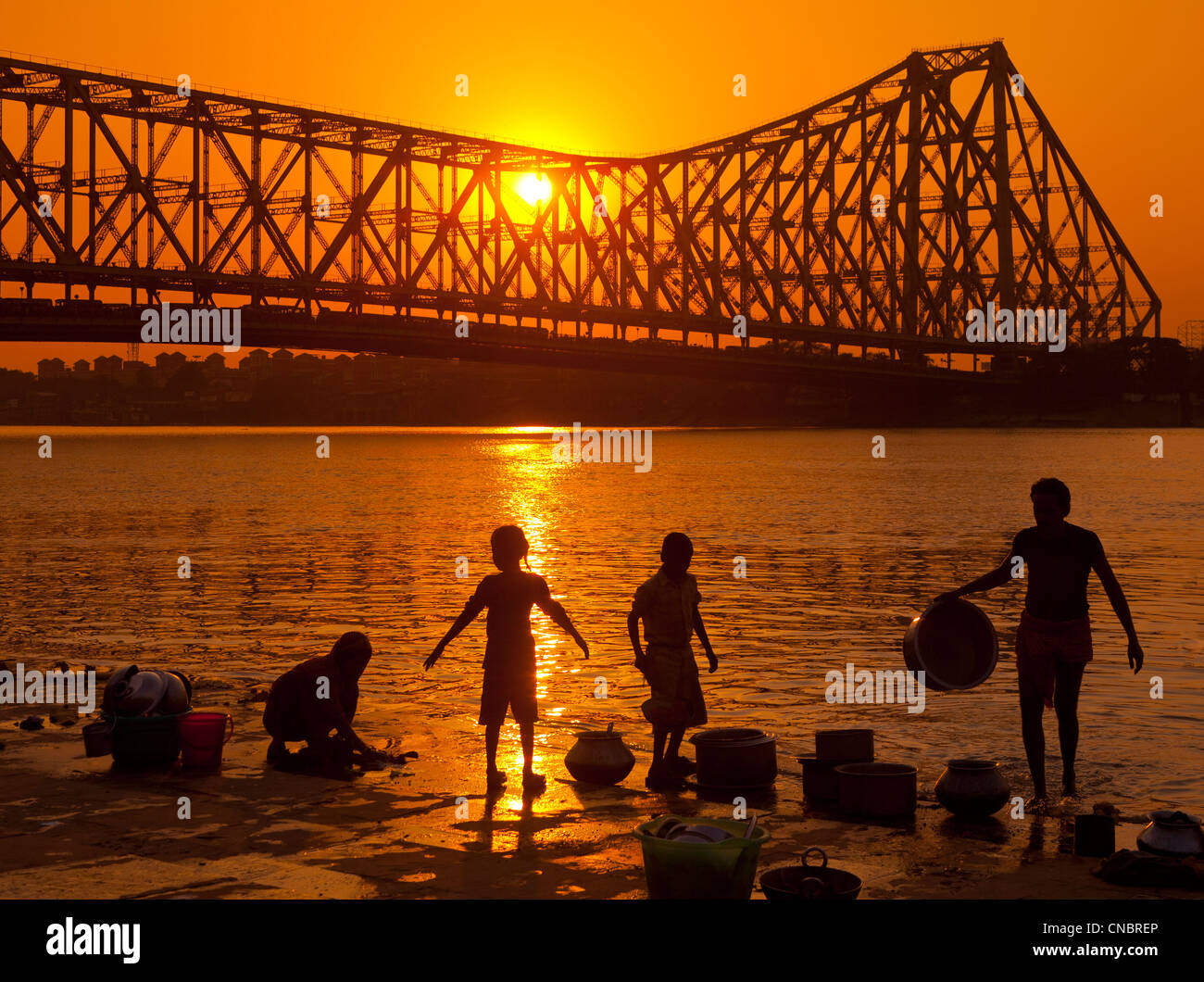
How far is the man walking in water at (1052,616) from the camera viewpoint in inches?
340

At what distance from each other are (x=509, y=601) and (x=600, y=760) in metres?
1.07

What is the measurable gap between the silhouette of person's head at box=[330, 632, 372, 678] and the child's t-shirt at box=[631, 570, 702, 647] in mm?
1694

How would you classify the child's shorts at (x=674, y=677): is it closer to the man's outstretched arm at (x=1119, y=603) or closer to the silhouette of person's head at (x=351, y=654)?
the silhouette of person's head at (x=351, y=654)

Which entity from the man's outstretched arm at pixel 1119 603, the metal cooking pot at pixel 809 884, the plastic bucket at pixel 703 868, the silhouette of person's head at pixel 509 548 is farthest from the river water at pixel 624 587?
the plastic bucket at pixel 703 868

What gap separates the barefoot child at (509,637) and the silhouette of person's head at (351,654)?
481 mm

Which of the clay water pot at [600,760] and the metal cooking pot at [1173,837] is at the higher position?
the clay water pot at [600,760]

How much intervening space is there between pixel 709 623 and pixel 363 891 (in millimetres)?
10535

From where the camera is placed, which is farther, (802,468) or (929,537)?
(802,468)

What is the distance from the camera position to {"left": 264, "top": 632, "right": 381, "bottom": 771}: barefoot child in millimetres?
9414

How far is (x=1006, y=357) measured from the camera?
443 feet

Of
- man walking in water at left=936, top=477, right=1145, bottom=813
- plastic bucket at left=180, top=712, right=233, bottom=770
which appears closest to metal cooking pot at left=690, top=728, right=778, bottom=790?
man walking in water at left=936, top=477, right=1145, bottom=813

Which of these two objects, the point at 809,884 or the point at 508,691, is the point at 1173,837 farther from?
the point at 508,691

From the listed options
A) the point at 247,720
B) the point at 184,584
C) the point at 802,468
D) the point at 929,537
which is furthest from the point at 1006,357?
Result: the point at 247,720
